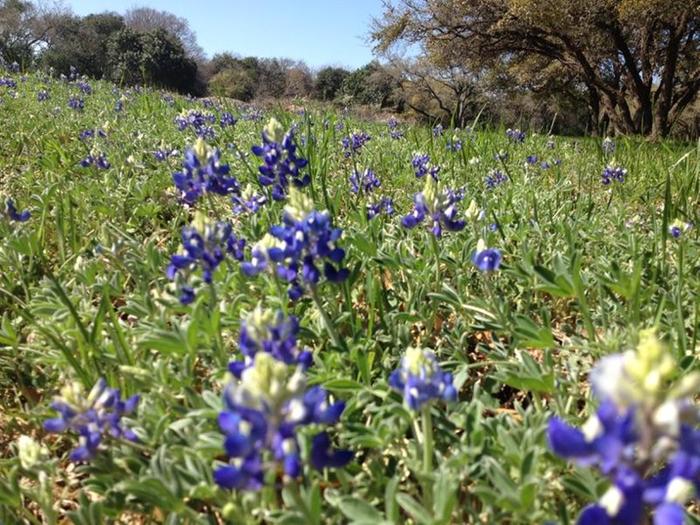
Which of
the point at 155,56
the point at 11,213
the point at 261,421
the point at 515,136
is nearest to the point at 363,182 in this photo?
the point at 11,213

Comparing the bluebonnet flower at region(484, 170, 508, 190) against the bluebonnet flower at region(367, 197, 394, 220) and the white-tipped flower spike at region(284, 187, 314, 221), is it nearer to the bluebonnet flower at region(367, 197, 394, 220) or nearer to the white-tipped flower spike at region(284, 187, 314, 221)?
the bluebonnet flower at region(367, 197, 394, 220)

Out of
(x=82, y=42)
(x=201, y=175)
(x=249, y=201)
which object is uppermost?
(x=82, y=42)

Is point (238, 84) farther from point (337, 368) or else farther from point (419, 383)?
point (419, 383)

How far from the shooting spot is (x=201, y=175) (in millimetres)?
2621

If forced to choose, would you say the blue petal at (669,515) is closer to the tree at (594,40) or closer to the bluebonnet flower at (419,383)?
the bluebonnet flower at (419,383)

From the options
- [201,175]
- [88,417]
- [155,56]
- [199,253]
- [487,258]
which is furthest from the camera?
[155,56]

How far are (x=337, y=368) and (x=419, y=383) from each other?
612mm

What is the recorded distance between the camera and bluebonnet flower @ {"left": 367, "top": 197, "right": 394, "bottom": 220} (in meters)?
3.20

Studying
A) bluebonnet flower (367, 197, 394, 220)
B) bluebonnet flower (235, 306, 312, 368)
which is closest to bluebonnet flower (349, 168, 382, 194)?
bluebonnet flower (367, 197, 394, 220)

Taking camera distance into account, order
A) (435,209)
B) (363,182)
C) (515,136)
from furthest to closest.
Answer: (515,136)
(363,182)
(435,209)

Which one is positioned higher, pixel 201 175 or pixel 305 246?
pixel 201 175

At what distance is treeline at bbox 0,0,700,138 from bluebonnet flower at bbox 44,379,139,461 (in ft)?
14.9

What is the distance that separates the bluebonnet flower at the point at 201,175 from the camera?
260cm

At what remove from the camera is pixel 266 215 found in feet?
10.0
